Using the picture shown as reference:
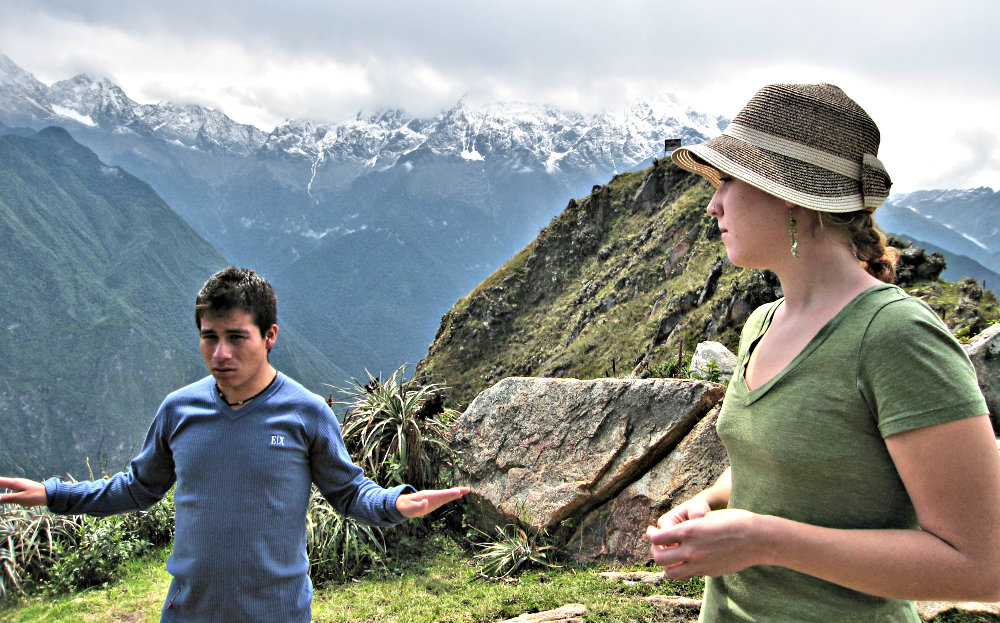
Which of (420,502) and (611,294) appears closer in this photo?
(420,502)

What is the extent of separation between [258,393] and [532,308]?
58.7 meters

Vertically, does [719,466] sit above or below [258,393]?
below

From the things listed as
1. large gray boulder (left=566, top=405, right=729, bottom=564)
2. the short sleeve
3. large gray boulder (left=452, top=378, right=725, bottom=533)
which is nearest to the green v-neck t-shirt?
the short sleeve

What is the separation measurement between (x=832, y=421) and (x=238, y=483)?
7.34 ft

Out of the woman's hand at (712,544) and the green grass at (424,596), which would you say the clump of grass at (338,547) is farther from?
the woman's hand at (712,544)

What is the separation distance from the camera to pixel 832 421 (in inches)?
52.5

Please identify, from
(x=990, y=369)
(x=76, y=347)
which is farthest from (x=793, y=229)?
(x=76, y=347)

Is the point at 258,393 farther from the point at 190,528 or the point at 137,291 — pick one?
the point at 137,291

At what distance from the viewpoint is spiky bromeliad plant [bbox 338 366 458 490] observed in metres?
7.15

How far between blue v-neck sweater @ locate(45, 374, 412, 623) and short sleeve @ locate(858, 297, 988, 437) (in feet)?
6.14

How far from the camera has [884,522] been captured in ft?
4.34

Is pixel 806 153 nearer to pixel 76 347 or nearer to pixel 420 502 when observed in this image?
pixel 420 502

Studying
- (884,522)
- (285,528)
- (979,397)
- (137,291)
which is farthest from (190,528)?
(137,291)

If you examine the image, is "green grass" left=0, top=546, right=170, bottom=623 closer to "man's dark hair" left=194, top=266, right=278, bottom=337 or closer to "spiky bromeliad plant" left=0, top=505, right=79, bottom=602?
"spiky bromeliad plant" left=0, top=505, right=79, bottom=602
